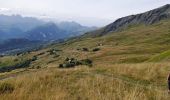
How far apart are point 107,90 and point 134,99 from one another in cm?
299

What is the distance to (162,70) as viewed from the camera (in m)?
22.6

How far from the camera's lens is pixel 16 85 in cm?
1273

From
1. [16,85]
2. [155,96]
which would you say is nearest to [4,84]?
[16,85]

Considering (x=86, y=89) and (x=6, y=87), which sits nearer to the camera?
(x=86, y=89)

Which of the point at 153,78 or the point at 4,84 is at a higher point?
the point at 4,84

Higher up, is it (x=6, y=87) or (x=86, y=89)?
(x=6, y=87)

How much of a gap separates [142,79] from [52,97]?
10639mm

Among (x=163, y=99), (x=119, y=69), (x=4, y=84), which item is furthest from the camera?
(x=119, y=69)

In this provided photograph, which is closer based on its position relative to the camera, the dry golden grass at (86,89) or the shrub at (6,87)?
the dry golden grass at (86,89)

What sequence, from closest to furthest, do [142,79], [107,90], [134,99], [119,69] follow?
[134,99]
[107,90]
[142,79]
[119,69]

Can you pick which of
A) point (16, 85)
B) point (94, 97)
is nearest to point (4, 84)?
point (16, 85)

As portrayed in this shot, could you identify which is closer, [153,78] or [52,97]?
[52,97]

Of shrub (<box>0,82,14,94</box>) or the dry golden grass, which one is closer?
the dry golden grass

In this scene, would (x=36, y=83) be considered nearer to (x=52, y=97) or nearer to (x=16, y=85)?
(x=16, y=85)
